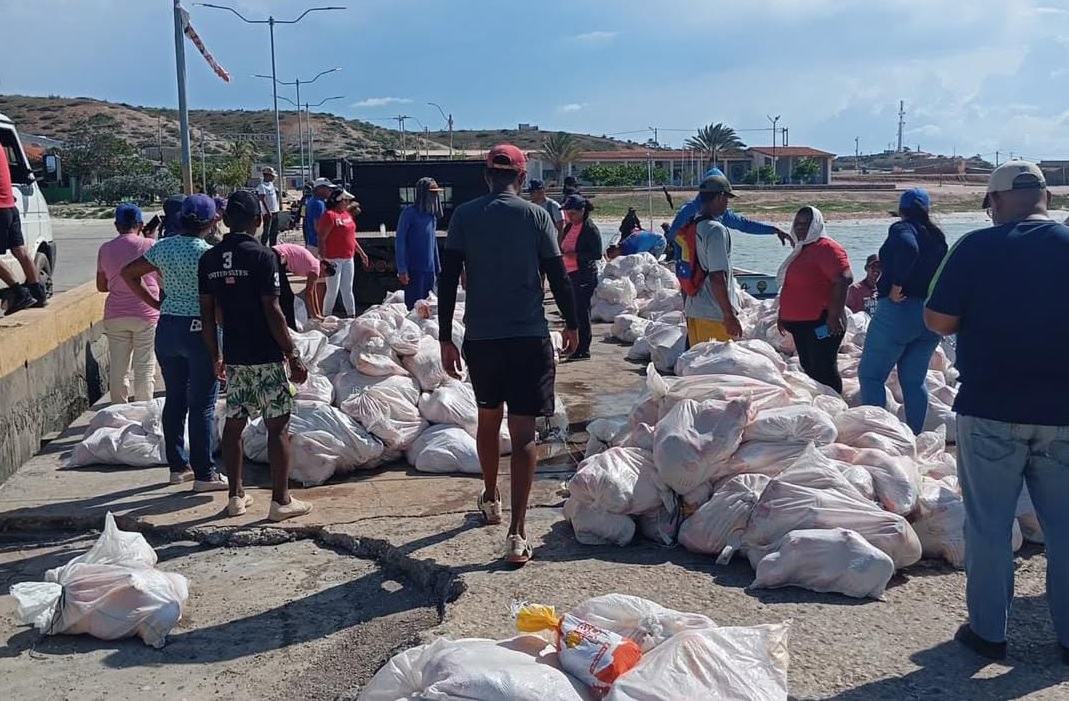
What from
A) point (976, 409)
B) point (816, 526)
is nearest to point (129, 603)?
point (816, 526)

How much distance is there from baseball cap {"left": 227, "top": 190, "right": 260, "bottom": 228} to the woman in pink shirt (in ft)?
6.47

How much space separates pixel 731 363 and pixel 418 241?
4.90 metres

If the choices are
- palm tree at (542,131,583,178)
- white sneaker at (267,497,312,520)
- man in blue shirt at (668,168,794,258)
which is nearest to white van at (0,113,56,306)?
white sneaker at (267,497,312,520)

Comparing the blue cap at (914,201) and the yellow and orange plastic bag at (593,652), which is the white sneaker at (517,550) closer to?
the yellow and orange plastic bag at (593,652)

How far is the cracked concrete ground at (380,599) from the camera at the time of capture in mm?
3582

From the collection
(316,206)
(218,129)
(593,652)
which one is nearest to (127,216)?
(593,652)

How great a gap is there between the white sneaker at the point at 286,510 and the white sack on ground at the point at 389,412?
100 cm

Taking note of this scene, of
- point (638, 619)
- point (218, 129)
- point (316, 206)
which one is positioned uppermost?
point (218, 129)

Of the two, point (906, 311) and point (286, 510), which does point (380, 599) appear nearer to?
point (286, 510)

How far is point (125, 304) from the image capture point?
6895mm

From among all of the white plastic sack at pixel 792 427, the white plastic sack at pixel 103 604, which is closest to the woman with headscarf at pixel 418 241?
the white plastic sack at pixel 792 427

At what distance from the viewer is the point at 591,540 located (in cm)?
473

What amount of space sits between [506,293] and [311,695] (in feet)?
5.86

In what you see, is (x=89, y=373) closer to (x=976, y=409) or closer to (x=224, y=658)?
(x=224, y=658)
